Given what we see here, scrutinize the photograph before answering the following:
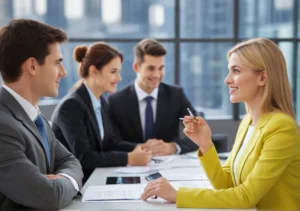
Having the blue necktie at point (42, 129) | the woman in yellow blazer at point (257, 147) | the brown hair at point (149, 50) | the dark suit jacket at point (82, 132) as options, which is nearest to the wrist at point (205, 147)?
the woman in yellow blazer at point (257, 147)

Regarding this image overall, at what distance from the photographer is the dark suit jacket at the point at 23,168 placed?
172 cm

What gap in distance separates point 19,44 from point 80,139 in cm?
124

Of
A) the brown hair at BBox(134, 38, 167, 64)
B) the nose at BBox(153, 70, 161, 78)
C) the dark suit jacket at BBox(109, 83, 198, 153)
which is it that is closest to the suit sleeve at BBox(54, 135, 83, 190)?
the dark suit jacket at BBox(109, 83, 198, 153)

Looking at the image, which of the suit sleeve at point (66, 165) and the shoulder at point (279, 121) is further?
the suit sleeve at point (66, 165)

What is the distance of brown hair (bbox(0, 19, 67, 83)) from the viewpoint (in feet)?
6.35

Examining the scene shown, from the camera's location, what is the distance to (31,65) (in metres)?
2.01

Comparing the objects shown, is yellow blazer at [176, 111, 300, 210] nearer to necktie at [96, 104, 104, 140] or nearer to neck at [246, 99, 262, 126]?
neck at [246, 99, 262, 126]

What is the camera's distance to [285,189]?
78.5 inches

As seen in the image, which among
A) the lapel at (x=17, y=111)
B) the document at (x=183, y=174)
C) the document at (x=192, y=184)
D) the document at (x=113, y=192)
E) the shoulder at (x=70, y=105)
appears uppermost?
the lapel at (x=17, y=111)

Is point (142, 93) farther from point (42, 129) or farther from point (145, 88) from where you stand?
point (42, 129)

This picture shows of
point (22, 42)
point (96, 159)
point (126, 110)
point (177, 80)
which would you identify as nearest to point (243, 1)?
point (177, 80)

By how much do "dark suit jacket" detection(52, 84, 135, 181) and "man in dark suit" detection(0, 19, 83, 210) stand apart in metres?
0.78

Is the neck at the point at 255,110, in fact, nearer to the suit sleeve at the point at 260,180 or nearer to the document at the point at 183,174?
the suit sleeve at the point at 260,180

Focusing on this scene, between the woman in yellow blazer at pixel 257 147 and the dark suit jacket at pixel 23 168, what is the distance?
413 millimetres
